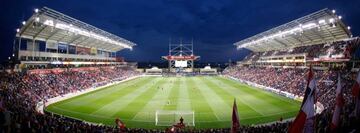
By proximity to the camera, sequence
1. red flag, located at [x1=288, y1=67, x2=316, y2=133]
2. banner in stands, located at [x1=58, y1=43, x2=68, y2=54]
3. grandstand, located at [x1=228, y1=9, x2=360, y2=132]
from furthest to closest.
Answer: banner in stands, located at [x1=58, y1=43, x2=68, y2=54] → grandstand, located at [x1=228, y1=9, x2=360, y2=132] → red flag, located at [x1=288, y1=67, x2=316, y2=133]

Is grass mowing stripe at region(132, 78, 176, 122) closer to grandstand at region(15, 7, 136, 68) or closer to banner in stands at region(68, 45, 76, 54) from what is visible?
grandstand at region(15, 7, 136, 68)

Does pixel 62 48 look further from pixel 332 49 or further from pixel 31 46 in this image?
pixel 332 49

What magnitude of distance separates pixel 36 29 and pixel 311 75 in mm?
46745

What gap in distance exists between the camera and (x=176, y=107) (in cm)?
3894

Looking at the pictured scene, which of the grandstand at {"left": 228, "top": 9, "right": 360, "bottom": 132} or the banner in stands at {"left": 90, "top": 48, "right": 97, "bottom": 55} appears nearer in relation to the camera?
the grandstand at {"left": 228, "top": 9, "right": 360, "bottom": 132}

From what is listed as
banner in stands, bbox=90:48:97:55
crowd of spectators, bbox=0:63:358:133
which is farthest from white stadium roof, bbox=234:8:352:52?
banner in stands, bbox=90:48:97:55

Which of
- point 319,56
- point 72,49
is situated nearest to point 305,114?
point 319,56

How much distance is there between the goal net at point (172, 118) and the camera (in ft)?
96.3

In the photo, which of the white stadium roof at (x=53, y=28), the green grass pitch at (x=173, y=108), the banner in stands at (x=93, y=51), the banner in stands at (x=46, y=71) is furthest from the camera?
the banner in stands at (x=93, y=51)

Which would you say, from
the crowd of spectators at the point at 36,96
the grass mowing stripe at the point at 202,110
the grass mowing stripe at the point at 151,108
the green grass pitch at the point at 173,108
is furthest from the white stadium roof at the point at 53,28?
the grass mowing stripe at the point at 202,110

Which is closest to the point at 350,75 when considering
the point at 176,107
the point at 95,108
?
the point at 176,107

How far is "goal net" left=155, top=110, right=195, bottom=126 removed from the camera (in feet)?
96.3

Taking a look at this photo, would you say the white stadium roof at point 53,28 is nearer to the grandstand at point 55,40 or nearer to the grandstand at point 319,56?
the grandstand at point 55,40

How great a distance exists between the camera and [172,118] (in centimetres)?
3141
